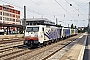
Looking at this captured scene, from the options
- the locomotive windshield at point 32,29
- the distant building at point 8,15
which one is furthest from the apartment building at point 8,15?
the locomotive windshield at point 32,29

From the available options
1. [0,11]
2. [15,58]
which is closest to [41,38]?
[15,58]

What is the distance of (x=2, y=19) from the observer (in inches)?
3944

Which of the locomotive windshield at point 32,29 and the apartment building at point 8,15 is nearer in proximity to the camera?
the locomotive windshield at point 32,29

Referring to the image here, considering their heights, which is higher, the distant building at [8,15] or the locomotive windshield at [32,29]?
the distant building at [8,15]

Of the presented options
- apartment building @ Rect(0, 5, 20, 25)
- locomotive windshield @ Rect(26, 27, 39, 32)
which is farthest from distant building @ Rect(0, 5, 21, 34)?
locomotive windshield @ Rect(26, 27, 39, 32)

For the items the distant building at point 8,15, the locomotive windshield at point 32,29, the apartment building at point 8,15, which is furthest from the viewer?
the apartment building at point 8,15

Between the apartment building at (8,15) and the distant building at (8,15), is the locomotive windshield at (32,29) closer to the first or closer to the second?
the distant building at (8,15)

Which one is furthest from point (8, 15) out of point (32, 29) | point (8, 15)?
point (32, 29)

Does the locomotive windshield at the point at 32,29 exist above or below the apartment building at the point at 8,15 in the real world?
below

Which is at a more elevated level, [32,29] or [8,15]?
[8,15]

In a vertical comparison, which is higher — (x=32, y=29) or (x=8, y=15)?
(x=8, y=15)

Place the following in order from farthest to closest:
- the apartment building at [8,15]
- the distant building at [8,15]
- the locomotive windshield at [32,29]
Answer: the apartment building at [8,15]
the distant building at [8,15]
the locomotive windshield at [32,29]

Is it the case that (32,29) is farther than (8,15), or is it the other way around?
(8,15)

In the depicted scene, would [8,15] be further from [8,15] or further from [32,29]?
[32,29]
